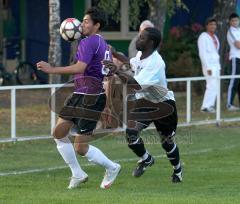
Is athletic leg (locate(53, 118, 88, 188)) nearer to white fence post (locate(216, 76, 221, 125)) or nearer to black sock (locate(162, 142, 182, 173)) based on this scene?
black sock (locate(162, 142, 182, 173))

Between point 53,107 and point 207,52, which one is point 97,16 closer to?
A: point 53,107

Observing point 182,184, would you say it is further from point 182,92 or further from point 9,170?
point 182,92

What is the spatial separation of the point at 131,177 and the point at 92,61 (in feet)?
6.28

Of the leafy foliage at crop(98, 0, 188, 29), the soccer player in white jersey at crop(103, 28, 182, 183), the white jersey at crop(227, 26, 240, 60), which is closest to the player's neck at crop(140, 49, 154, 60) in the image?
the soccer player in white jersey at crop(103, 28, 182, 183)

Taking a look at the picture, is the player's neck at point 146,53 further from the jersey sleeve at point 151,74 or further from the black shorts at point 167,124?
the black shorts at point 167,124

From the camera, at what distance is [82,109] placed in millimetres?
10344

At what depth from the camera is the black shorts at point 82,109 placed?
408 inches

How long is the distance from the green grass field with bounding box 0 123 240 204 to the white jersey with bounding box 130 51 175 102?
105 centimetres

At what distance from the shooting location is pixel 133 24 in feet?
77.4

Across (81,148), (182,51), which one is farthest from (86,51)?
(182,51)

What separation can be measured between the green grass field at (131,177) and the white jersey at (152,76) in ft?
3.46

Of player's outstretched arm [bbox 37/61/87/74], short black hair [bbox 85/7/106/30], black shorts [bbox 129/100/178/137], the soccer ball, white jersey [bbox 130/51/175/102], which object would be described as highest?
short black hair [bbox 85/7/106/30]

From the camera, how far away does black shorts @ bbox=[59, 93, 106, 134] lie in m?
10.4

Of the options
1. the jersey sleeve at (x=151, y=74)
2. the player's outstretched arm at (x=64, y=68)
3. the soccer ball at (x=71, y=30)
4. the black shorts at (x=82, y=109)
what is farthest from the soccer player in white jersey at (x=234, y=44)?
the player's outstretched arm at (x=64, y=68)
